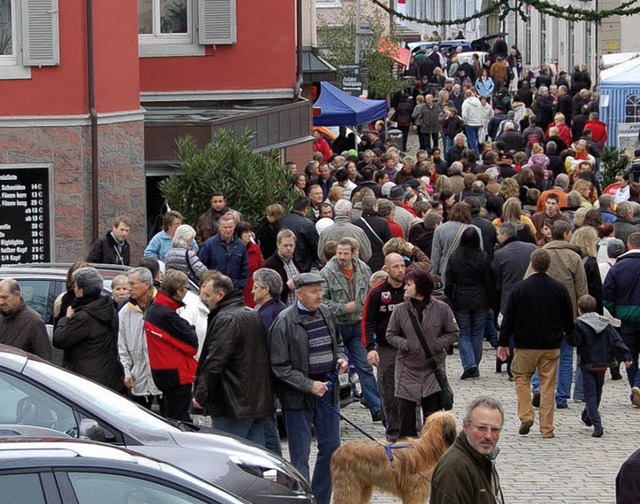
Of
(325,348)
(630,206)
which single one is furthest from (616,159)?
(325,348)

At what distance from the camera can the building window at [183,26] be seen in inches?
965

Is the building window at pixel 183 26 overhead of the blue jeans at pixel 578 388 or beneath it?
overhead

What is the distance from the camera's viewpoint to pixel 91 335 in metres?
11.9

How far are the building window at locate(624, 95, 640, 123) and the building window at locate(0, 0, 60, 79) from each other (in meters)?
15.9

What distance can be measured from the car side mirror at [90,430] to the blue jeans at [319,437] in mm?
2582

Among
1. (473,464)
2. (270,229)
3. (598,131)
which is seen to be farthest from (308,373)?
(598,131)

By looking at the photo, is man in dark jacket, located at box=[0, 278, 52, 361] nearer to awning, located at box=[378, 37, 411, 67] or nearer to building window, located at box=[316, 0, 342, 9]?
awning, located at box=[378, 37, 411, 67]

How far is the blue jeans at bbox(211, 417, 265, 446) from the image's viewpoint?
35.8 feet

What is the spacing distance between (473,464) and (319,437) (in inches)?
163

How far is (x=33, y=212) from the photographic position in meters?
19.1

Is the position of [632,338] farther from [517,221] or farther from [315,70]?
[315,70]

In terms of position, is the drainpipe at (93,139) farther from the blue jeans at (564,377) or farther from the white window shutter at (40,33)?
the blue jeans at (564,377)

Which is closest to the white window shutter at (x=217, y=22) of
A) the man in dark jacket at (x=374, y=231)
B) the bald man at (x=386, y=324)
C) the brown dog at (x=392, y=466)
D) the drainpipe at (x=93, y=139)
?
the drainpipe at (x=93, y=139)

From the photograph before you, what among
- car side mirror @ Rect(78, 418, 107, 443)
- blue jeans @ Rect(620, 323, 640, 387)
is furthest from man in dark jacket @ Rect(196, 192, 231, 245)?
car side mirror @ Rect(78, 418, 107, 443)
